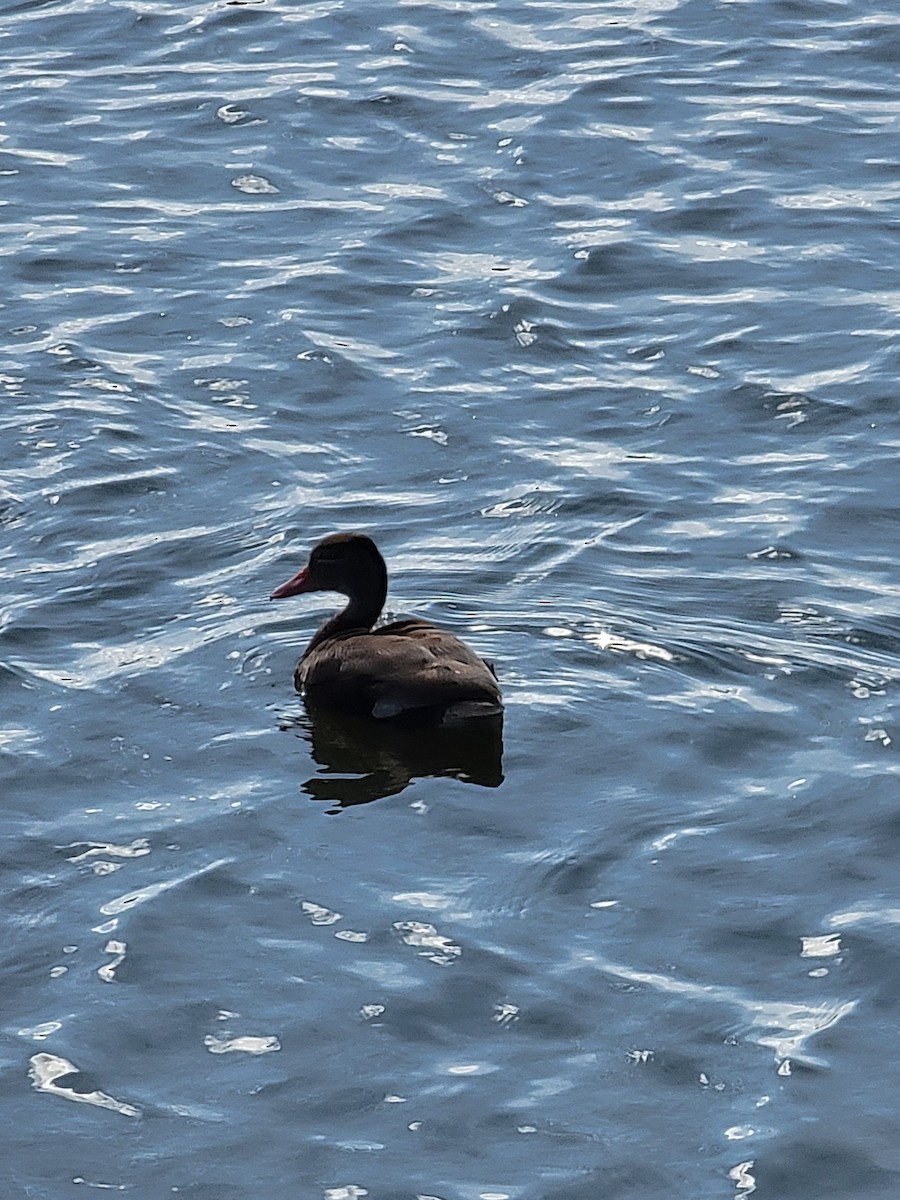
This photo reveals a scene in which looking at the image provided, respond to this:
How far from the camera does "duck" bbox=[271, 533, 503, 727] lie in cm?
970

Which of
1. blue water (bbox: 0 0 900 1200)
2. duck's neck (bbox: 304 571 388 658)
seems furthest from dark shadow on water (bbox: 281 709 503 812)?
duck's neck (bbox: 304 571 388 658)

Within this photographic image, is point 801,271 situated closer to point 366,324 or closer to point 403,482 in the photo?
point 366,324

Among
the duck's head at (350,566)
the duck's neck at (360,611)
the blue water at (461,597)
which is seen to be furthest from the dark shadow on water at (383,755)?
the duck's head at (350,566)

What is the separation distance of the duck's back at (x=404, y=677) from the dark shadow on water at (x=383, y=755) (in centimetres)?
9

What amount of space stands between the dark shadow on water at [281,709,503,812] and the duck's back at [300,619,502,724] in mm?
85

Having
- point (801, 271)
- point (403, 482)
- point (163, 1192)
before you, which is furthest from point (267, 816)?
point (801, 271)

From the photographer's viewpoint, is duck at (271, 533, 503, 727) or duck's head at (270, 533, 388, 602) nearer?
duck at (271, 533, 503, 727)

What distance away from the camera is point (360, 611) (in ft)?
34.9

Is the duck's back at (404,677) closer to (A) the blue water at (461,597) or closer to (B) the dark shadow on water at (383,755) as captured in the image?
(B) the dark shadow on water at (383,755)

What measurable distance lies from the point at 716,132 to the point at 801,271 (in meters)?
2.81

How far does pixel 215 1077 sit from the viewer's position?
743 cm

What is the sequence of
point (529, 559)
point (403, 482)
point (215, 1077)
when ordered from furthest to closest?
point (403, 482), point (529, 559), point (215, 1077)

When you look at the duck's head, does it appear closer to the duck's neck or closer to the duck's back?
the duck's neck

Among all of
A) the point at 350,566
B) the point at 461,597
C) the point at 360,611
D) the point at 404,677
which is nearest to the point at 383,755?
the point at 404,677
